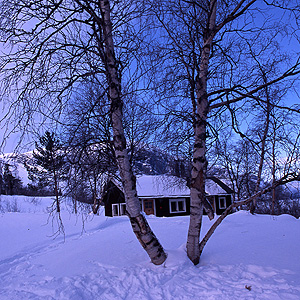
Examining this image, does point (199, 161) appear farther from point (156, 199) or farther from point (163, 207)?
point (163, 207)

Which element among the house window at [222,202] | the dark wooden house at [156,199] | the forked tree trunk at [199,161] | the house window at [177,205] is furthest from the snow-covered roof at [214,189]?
the forked tree trunk at [199,161]

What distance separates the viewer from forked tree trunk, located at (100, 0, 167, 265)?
13.8ft

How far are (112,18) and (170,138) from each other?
229cm

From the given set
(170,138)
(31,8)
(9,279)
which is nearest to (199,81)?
(170,138)

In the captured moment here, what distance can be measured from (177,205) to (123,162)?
19446 mm

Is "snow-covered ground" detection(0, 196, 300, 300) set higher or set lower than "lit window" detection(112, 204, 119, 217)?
higher

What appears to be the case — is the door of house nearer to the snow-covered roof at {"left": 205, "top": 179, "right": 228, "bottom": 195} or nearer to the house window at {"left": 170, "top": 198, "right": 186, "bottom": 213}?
the house window at {"left": 170, "top": 198, "right": 186, "bottom": 213}

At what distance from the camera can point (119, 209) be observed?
22.0 m

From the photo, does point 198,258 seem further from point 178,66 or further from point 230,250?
point 178,66

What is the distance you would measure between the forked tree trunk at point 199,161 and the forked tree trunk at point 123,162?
21.0 inches

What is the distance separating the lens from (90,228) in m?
12.4

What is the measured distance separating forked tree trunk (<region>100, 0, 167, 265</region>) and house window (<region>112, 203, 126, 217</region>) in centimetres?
1744

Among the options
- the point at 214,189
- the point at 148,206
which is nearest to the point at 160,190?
the point at 148,206

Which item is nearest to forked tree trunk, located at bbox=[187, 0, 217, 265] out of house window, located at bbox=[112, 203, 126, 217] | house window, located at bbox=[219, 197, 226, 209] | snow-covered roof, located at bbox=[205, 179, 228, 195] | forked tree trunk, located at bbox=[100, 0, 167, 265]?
forked tree trunk, located at bbox=[100, 0, 167, 265]
